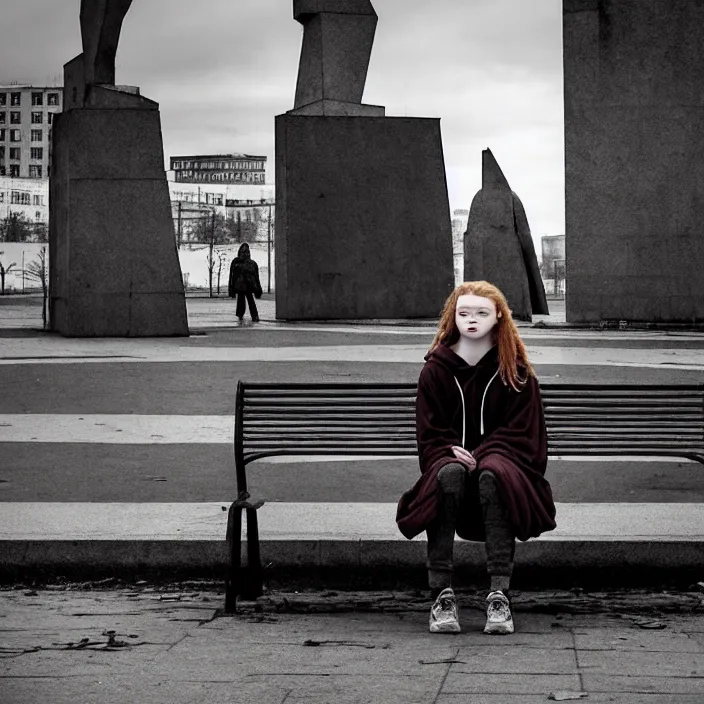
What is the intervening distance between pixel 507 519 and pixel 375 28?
2168 centimetres

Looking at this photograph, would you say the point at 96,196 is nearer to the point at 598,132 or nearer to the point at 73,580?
the point at 598,132

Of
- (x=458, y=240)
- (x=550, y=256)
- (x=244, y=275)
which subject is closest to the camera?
(x=244, y=275)

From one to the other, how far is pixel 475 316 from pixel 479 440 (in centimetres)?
48

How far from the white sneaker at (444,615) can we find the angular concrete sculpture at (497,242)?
21.8 metres

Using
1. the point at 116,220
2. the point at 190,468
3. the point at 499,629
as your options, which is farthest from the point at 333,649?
the point at 116,220

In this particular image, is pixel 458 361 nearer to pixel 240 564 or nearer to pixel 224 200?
pixel 240 564

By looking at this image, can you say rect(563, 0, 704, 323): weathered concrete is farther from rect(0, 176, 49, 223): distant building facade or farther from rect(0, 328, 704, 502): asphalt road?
rect(0, 176, 49, 223): distant building facade

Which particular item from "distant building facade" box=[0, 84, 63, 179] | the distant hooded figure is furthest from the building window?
the distant hooded figure

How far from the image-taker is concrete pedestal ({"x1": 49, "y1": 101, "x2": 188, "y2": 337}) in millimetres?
18531

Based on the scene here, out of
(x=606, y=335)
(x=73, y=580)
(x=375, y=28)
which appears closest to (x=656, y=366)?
(x=606, y=335)

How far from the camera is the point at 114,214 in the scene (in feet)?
60.8

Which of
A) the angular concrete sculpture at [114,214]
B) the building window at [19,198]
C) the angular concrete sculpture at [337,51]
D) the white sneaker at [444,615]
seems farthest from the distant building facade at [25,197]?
the white sneaker at [444,615]

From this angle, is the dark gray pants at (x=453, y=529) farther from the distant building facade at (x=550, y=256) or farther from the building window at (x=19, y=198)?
the building window at (x=19, y=198)

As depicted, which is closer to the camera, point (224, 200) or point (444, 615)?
point (444, 615)
